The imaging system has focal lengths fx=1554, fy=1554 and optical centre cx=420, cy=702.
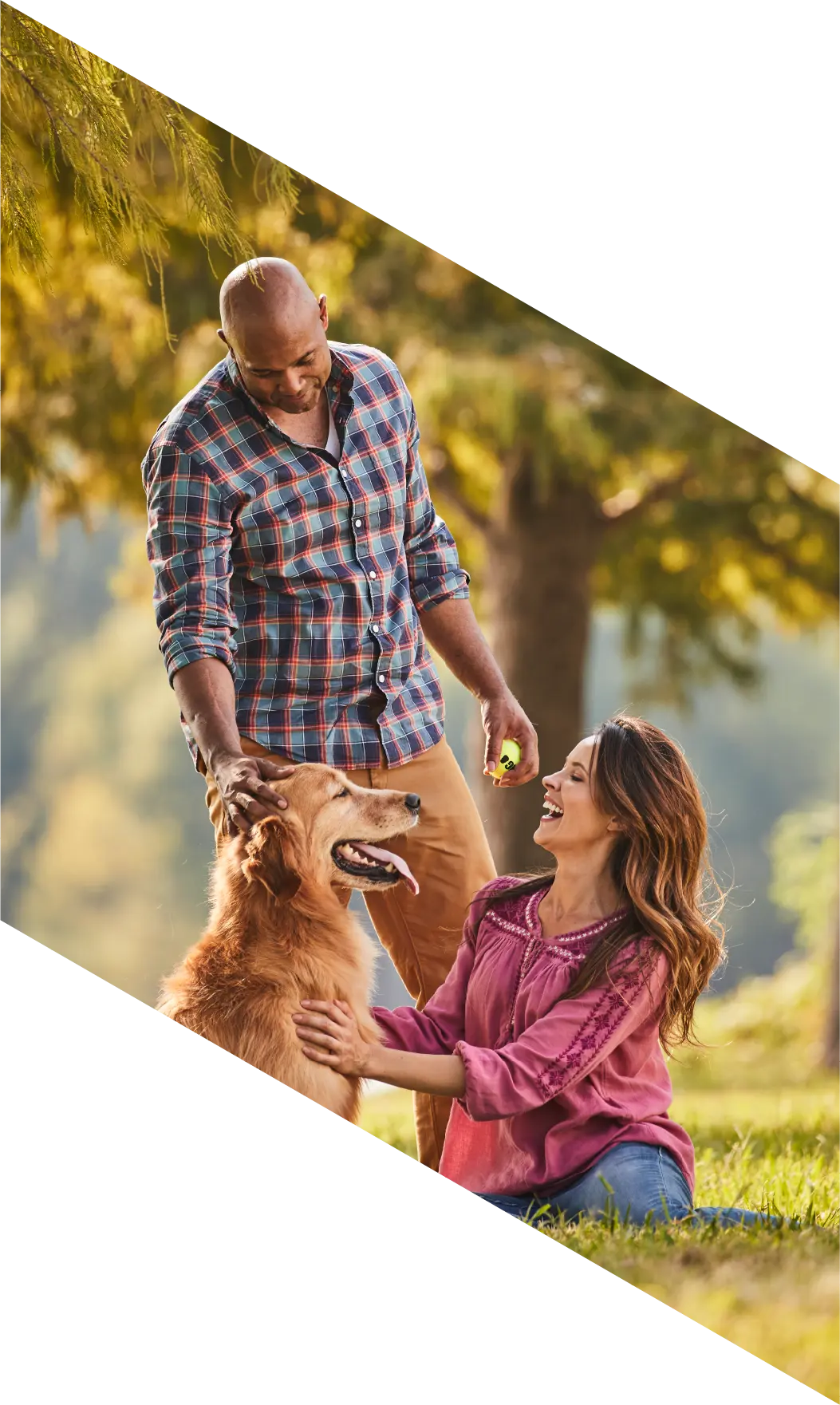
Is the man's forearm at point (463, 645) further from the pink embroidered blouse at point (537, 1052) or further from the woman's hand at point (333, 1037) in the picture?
the woman's hand at point (333, 1037)

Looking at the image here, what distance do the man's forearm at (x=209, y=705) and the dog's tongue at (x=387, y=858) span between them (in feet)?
1.11

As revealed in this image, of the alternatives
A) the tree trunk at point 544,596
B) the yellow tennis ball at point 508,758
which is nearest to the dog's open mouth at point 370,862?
the yellow tennis ball at point 508,758

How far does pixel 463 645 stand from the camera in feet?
12.1

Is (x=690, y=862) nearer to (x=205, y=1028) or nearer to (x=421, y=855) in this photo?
(x=421, y=855)

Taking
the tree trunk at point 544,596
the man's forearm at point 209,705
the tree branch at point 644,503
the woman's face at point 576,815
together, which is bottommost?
the man's forearm at point 209,705

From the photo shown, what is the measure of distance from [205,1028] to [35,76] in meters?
2.15

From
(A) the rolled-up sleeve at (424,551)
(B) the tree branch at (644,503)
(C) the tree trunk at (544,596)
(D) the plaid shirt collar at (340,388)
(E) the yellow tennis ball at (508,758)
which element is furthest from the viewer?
(B) the tree branch at (644,503)

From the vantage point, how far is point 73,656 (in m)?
4.91

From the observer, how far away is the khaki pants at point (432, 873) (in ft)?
11.4

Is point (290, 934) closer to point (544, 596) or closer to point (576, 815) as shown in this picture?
point (576, 815)

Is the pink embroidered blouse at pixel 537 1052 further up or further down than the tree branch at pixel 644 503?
further down

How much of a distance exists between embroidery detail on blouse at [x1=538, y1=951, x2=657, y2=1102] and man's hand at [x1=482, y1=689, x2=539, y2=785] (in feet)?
2.24

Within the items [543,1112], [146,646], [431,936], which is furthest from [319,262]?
[543,1112]

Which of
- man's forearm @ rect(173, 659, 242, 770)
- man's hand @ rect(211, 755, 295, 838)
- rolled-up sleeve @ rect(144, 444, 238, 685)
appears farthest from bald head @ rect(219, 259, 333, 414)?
man's hand @ rect(211, 755, 295, 838)
